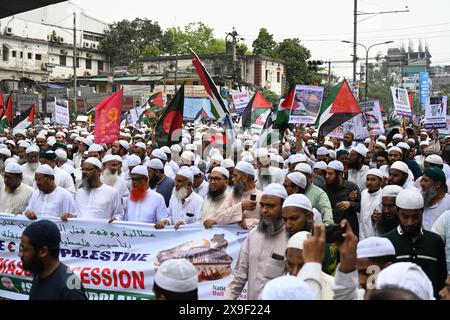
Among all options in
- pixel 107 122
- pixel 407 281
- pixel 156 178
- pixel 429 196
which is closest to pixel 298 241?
pixel 407 281

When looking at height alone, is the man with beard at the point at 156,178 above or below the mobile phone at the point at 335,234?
below

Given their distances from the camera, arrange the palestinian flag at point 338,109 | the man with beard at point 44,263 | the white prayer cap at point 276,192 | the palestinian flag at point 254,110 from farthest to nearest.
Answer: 1. the palestinian flag at point 254,110
2. the palestinian flag at point 338,109
3. the white prayer cap at point 276,192
4. the man with beard at point 44,263

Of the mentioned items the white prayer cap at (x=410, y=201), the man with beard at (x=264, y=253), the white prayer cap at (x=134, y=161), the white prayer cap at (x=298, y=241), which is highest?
the white prayer cap at (x=410, y=201)

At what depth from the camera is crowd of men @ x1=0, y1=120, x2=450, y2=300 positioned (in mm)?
3328

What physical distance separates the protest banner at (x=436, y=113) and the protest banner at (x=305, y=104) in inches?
189

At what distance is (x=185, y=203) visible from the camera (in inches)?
294

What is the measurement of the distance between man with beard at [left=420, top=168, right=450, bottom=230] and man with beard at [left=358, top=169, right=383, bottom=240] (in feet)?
2.99

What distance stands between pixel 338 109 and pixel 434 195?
22.7ft

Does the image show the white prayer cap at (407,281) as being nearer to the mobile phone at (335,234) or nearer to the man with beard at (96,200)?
the mobile phone at (335,234)

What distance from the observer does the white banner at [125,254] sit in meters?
6.03

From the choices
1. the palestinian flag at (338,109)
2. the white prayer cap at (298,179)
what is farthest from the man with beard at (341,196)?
the palestinian flag at (338,109)

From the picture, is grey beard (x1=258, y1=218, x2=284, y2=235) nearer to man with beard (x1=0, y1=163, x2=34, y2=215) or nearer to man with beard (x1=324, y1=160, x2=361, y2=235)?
man with beard (x1=324, y1=160, x2=361, y2=235)

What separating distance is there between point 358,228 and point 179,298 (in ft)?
15.3

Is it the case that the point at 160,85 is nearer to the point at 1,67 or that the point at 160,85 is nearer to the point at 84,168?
the point at 1,67
